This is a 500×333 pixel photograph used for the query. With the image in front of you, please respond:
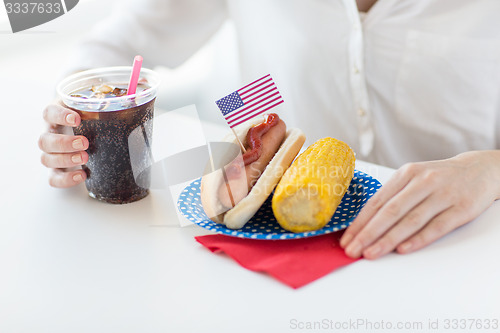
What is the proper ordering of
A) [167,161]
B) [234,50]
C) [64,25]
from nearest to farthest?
[167,161]
[234,50]
[64,25]

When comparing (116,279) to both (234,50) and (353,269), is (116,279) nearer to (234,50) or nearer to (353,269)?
(353,269)

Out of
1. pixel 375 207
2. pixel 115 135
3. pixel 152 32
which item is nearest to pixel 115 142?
pixel 115 135

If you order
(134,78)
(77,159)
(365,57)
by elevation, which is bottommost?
(365,57)

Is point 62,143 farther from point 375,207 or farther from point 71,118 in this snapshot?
point 375,207

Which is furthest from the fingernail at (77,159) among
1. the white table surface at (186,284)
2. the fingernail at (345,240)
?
the fingernail at (345,240)

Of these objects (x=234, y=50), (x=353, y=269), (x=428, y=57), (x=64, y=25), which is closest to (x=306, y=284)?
(x=353, y=269)
